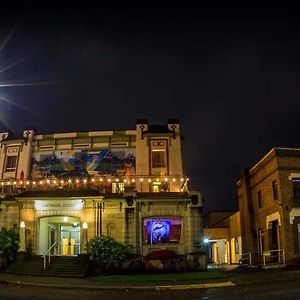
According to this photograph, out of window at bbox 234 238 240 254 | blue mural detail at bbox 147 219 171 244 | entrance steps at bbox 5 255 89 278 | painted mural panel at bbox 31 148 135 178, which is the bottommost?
entrance steps at bbox 5 255 89 278

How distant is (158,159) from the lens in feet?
129

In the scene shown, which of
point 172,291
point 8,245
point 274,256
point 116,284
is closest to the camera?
point 172,291

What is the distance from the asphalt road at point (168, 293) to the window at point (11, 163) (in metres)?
20.0

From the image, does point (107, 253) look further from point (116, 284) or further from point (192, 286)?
point (192, 286)

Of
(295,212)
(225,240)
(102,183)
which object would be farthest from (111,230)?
(225,240)

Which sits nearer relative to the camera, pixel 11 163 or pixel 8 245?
pixel 8 245

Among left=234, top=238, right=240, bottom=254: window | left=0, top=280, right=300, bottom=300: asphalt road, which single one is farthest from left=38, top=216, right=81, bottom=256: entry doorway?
left=234, top=238, right=240, bottom=254: window

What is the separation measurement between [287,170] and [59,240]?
18982 mm

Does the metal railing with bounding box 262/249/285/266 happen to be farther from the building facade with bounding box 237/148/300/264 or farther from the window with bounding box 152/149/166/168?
the window with bounding box 152/149/166/168

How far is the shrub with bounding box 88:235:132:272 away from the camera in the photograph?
29156 mm

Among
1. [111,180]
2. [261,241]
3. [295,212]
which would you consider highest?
[111,180]

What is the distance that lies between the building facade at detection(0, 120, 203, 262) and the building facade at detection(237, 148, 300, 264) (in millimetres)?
6079

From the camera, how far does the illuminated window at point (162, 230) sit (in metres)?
32.2

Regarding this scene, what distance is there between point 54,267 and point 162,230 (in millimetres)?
8415
